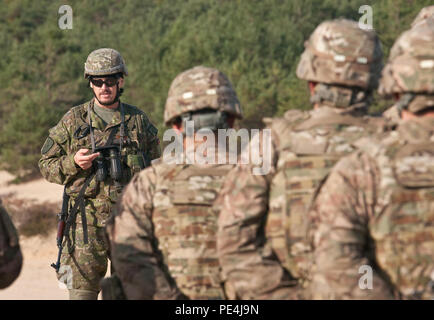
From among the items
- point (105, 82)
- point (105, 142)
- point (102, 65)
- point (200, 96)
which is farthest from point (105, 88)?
point (200, 96)

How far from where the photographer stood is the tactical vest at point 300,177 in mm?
4477

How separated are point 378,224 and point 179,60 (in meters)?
23.8

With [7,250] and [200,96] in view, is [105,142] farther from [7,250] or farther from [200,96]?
[7,250]

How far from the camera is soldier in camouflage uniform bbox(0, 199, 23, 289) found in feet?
15.2

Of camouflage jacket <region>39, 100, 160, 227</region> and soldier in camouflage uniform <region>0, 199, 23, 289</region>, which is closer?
soldier in camouflage uniform <region>0, 199, 23, 289</region>

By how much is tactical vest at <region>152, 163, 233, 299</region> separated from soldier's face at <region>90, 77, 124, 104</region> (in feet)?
8.65

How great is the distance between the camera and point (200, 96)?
16.8ft

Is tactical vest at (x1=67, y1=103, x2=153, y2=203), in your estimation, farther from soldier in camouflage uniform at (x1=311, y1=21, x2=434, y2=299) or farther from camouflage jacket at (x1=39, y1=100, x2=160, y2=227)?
soldier in camouflage uniform at (x1=311, y1=21, x2=434, y2=299)

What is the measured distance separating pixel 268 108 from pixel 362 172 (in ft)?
73.0

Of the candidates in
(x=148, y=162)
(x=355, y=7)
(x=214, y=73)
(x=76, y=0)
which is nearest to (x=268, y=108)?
(x=355, y=7)

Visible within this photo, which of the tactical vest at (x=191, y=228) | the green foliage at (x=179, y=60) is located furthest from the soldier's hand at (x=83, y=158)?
the green foliage at (x=179, y=60)

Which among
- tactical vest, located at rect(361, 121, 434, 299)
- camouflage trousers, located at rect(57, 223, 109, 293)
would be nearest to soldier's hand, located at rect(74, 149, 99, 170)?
camouflage trousers, located at rect(57, 223, 109, 293)

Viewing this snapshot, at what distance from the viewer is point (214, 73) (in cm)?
526

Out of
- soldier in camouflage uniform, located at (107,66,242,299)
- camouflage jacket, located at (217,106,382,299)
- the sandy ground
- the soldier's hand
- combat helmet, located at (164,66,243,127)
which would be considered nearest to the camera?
camouflage jacket, located at (217,106,382,299)
